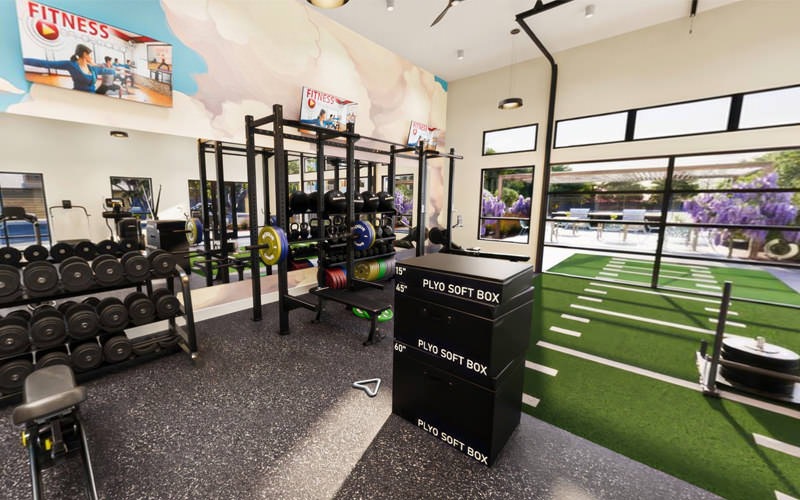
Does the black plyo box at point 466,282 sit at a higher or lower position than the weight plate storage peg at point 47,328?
higher

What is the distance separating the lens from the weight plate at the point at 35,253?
7.20 feet

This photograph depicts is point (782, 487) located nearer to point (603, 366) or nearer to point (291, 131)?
point (603, 366)

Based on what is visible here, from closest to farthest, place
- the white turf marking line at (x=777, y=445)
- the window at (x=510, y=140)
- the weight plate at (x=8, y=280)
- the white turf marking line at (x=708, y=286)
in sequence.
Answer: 1. the white turf marking line at (x=777, y=445)
2. the weight plate at (x=8, y=280)
3. the white turf marking line at (x=708, y=286)
4. the window at (x=510, y=140)

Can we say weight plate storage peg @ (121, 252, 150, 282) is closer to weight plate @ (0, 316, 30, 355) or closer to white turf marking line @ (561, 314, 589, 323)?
weight plate @ (0, 316, 30, 355)

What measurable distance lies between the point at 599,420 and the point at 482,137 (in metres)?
5.20

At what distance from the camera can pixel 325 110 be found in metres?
4.07

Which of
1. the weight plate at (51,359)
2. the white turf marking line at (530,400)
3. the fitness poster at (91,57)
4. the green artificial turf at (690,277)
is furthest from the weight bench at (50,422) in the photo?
the green artificial turf at (690,277)

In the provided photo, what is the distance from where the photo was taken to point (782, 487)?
53.7 inches

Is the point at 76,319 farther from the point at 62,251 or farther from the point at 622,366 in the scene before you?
the point at 622,366

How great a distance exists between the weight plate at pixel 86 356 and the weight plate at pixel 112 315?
127mm

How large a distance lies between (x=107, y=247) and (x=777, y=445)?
14.7 feet

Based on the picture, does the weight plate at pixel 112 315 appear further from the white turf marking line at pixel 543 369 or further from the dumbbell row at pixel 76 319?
the white turf marking line at pixel 543 369

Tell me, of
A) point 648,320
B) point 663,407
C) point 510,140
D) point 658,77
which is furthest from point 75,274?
point 658,77

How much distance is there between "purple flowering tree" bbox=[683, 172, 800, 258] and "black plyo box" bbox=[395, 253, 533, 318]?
446 centimetres
